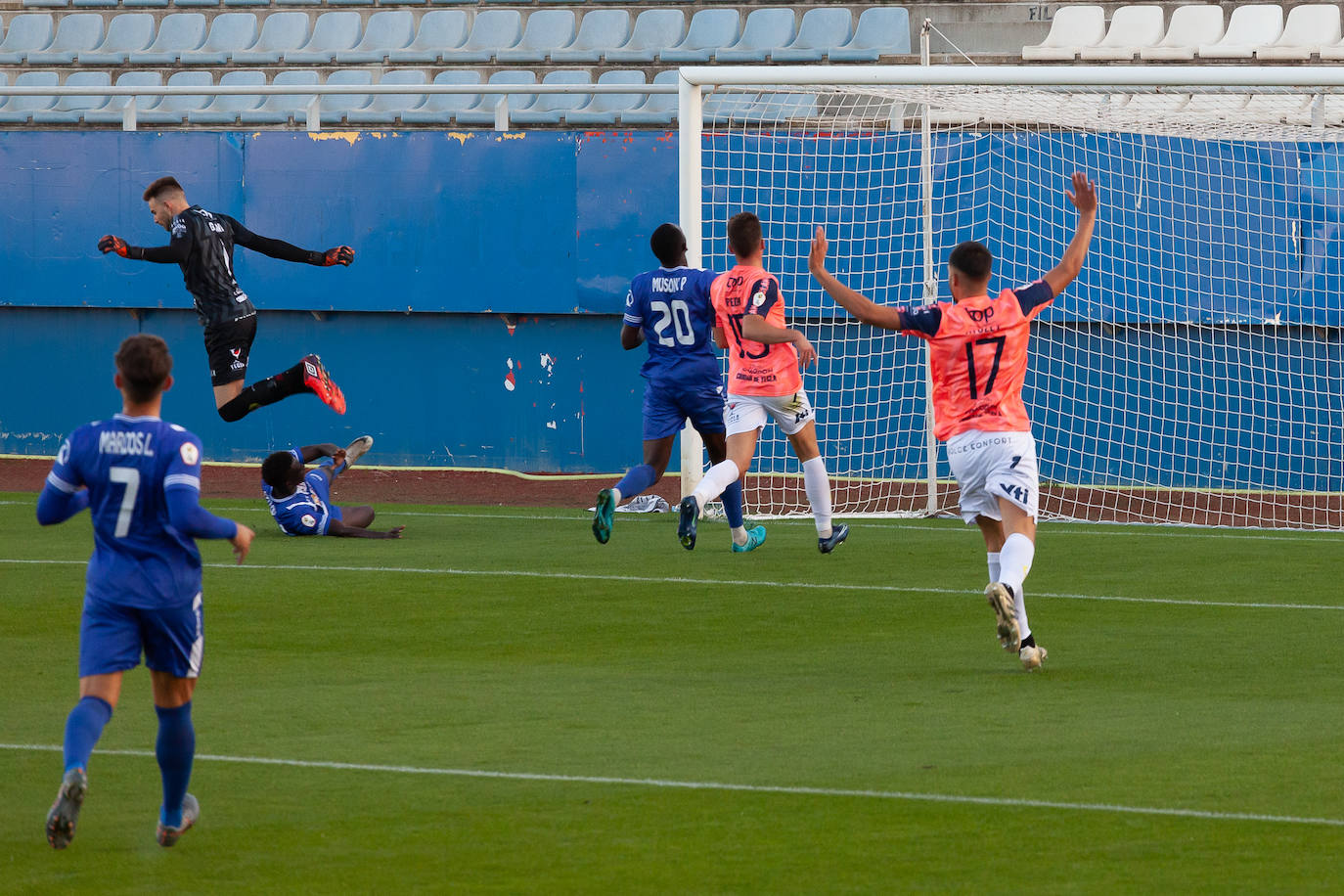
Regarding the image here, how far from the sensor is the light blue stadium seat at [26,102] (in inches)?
836

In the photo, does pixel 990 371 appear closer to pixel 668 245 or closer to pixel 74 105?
pixel 668 245

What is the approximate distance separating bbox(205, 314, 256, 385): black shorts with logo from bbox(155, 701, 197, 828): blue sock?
830 cm

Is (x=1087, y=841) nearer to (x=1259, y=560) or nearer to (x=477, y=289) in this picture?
(x=1259, y=560)

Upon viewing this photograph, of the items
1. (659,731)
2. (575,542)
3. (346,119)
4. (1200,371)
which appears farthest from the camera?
(346,119)

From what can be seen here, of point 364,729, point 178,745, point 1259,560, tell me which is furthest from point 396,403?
point 178,745

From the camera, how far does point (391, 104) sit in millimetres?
21172

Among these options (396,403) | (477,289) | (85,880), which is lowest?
(85,880)

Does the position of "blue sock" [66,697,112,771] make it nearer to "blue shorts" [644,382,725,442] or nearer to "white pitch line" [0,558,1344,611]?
"white pitch line" [0,558,1344,611]

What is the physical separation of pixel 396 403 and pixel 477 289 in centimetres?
152

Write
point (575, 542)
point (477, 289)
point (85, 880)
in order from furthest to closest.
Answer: point (477, 289), point (575, 542), point (85, 880)

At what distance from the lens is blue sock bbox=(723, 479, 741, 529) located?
12.0 metres

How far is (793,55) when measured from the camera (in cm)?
2030

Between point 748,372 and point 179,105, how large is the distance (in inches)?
505

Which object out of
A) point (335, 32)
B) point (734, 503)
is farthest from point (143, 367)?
point (335, 32)
